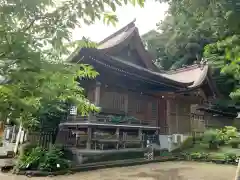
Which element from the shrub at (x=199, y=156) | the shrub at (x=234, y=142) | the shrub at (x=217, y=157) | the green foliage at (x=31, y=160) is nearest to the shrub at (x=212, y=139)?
the shrub at (x=234, y=142)

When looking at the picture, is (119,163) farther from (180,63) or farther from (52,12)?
(180,63)

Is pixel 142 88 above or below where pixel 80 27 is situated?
above

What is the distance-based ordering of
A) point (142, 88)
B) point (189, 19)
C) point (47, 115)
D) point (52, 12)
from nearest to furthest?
point (52, 12) < point (189, 19) < point (47, 115) < point (142, 88)

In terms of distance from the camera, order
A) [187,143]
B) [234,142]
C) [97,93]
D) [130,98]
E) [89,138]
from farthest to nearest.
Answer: [187,143] < [234,142] < [130,98] < [97,93] < [89,138]

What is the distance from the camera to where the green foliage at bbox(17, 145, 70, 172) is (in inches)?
364

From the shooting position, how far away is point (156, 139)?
17266 mm

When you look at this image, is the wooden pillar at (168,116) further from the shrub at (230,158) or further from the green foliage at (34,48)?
the green foliage at (34,48)

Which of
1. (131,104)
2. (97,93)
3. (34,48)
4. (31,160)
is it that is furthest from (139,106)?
(34,48)

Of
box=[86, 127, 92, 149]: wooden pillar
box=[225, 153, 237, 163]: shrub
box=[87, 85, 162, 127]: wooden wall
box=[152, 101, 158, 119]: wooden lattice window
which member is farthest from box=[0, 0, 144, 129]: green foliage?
box=[152, 101, 158, 119]: wooden lattice window

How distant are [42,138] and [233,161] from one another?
11.9 metres

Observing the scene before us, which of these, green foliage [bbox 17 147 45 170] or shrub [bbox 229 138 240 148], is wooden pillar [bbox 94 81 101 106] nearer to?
green foliage [bbox 17 147 45 170]

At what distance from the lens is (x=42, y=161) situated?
952 centimetres

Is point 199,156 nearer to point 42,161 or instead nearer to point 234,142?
point 234,142

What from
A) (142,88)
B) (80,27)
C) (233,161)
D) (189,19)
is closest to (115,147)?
(142,88)
